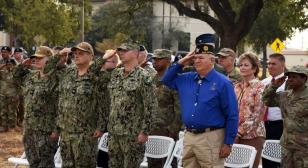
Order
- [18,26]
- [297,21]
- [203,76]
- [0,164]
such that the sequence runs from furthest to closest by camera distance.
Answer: [18,26]
[297,21]
[0,164]
[203,76]

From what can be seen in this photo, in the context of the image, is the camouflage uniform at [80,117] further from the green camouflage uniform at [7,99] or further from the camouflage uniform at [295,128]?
the green camouflage uniform at [7,99]

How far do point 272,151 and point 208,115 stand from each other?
5.27 ft

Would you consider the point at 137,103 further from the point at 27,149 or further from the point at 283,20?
the point at 283,20

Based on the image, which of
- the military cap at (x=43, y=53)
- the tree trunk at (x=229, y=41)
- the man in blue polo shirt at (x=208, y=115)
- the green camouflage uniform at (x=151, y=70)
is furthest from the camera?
the tree trunk at (x=229, y=41)

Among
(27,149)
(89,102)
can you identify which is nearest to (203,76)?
(89,102)

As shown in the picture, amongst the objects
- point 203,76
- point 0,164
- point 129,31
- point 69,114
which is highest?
point 129,31

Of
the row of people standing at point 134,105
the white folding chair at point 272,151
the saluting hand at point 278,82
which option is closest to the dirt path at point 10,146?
the row of people standing at point 134,105

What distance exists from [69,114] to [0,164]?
11.1ft

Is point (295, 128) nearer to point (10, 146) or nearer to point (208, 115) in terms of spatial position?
point (208, 115)

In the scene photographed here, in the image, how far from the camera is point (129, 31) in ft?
91.4

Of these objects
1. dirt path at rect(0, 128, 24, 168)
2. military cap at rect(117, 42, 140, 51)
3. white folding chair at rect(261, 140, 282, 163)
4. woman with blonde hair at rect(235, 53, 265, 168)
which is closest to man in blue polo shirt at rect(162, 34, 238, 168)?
military cap at rect(117, 42, 140, 51)

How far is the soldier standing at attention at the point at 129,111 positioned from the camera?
20.0 feet

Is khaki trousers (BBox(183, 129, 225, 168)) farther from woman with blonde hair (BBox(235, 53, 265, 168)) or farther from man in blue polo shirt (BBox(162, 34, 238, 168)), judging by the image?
woman with blonde hair (BBox(235, 53, 265, 168))

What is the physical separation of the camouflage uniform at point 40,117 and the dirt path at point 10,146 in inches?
94.9
